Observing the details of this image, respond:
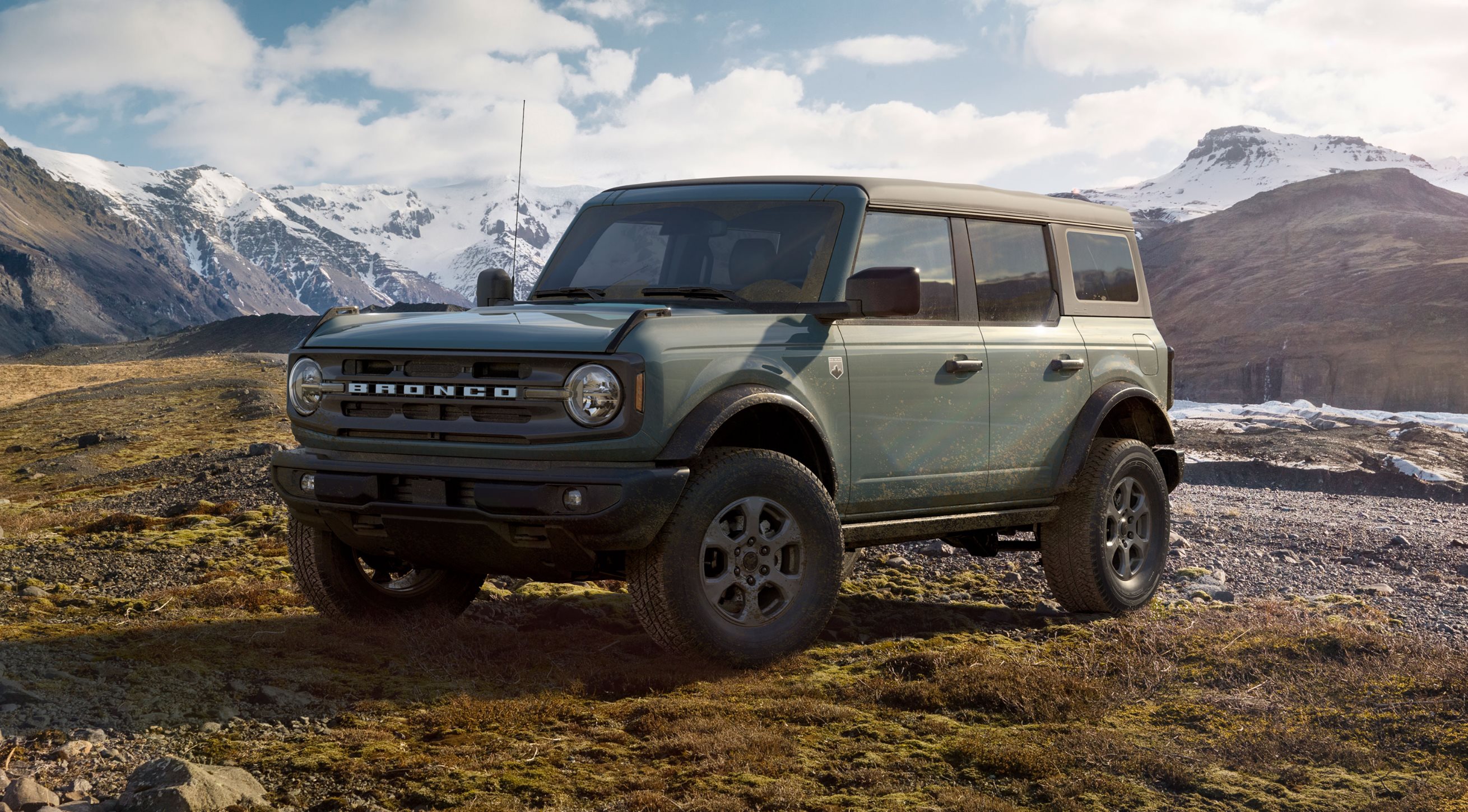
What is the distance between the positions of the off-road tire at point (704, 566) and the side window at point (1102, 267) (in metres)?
2.67

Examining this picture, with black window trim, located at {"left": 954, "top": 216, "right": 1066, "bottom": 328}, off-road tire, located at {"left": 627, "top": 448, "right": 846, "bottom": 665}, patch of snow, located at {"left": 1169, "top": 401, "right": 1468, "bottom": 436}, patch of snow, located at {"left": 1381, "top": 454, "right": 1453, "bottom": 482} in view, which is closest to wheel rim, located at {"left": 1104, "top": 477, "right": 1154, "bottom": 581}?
black window trim, located at {"left": 954, "top": 216, "right": 1066, "bottom": 328}

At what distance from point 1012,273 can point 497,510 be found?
328 cm

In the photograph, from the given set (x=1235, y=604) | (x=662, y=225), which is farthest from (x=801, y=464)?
(x=1235, y=604)

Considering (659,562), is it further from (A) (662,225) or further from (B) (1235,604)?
(B) (1235,604)

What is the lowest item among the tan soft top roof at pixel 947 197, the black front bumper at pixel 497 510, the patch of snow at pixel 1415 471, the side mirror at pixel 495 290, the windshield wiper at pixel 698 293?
the patch of snow at pixel 1415 471

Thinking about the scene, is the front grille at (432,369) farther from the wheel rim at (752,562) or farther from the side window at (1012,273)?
the side window at (1012,273)

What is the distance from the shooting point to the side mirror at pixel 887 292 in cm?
536

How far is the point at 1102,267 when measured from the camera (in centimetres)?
750

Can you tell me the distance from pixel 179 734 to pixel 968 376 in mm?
3799

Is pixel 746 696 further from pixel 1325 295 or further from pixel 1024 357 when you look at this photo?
pixel 1325 295

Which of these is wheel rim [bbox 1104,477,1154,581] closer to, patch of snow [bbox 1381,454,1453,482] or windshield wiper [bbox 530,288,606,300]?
windshield wiper [bbox 530,288,606,300]

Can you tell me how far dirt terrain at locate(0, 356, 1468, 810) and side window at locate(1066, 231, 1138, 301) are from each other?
6.17 ft

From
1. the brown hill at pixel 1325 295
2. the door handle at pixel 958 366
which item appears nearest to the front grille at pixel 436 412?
the door handle at pixel 958 366

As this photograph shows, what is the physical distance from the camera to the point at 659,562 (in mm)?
4941
